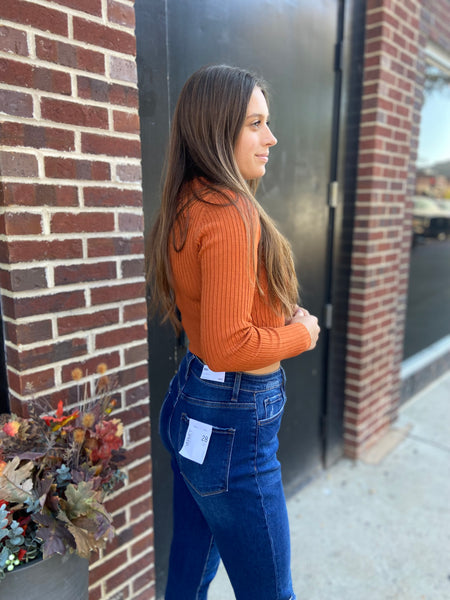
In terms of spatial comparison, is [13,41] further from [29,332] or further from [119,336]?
[119,336]

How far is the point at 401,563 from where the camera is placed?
2482 millimetres

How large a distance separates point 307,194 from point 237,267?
186cm

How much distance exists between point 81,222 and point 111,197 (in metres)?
0.15

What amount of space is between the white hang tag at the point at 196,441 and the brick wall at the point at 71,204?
497mm

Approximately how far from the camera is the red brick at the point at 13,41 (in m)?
1.31

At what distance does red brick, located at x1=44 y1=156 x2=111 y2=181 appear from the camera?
1457mm

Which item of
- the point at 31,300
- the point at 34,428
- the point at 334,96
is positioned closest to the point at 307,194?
the point at 334,96

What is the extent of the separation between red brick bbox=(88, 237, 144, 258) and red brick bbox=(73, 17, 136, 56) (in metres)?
0.65

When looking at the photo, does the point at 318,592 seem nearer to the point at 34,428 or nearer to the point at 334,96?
the point at 34,428

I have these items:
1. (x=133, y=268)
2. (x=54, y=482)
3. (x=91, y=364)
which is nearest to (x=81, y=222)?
(x=133, y=268)

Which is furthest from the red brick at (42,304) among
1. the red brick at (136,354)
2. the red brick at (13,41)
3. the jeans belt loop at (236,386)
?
the red brick at (13,41)

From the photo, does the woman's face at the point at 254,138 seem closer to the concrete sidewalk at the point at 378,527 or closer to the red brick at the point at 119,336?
the red brick at the point at 119,336

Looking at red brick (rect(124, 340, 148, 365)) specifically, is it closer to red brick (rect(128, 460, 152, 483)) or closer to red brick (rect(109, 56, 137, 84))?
red brick (rect(128, 460, 152, 483))

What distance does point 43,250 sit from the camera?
148 cm
